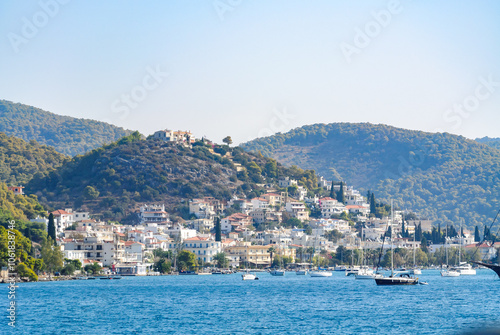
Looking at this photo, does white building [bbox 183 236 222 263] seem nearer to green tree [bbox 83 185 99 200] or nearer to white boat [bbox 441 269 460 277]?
white boat [bbox 441 269 460 277]

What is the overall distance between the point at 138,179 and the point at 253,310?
12268 centimetres

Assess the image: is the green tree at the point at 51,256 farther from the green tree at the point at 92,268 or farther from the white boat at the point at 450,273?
the white boat at the point at 450,273

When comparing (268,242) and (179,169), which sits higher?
(179,169)

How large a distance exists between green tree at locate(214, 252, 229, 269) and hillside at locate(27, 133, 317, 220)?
37.1 m

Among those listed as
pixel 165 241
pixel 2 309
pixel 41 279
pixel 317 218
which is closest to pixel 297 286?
pixel 41 279

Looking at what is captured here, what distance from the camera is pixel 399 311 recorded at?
5706 cm

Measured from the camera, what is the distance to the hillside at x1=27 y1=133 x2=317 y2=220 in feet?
563

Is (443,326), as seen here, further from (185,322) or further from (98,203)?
(98,203)

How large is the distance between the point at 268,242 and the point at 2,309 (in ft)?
311

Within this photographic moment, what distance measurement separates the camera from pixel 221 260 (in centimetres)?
13275

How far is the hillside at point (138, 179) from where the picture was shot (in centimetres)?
17148

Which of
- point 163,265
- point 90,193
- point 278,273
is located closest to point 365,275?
point 278,273

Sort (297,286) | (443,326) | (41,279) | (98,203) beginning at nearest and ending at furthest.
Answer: (443,326) < (297,286) < (41,279) < (98,203)

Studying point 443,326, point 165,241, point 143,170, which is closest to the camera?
point 443,326
